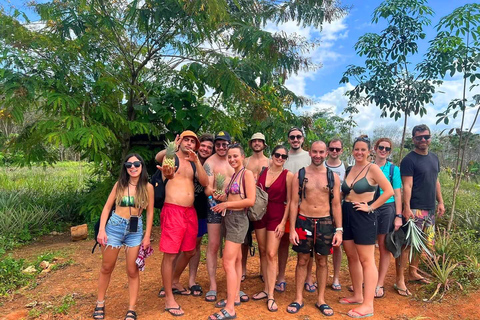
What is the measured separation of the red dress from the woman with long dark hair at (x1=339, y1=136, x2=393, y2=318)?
27.3 inches

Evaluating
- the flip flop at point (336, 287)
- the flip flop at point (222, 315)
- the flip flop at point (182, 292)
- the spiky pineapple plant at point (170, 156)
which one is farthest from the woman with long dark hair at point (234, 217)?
the flip flop at point (336, 287)

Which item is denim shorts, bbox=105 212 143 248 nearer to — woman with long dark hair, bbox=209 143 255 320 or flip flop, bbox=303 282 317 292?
woman with long dark hair, bbox=209 143 255 320

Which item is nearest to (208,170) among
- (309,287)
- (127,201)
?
(127,201)

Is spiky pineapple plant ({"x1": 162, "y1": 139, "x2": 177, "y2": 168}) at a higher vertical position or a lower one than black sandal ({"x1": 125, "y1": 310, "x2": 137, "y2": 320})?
higher

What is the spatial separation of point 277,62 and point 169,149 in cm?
420

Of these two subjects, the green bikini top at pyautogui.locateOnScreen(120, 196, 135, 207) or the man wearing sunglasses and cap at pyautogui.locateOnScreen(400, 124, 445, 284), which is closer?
the green bikini top at pyautogui.locateOnScreen(120, 196, 135, 207)

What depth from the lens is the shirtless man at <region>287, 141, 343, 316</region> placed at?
3500 millimetres

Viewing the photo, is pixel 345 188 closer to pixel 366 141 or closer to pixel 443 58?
pixel 366 141

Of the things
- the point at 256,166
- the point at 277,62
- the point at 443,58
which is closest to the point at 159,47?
the point at 277,62

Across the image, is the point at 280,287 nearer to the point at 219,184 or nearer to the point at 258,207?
the point at 258,207

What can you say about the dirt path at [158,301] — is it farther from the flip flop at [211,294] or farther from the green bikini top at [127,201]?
the green bikini top at [127,201]

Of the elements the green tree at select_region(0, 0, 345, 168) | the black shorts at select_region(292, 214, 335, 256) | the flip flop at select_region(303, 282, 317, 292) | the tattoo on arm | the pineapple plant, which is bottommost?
the flip flop at select_region(303, 282, 317, 292)

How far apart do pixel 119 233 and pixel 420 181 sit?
12.3 ft

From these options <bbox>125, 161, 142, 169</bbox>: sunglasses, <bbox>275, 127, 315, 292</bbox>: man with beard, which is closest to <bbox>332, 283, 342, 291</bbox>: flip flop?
<bbox>275, 127, 315, 292</bbox>: man with beard
